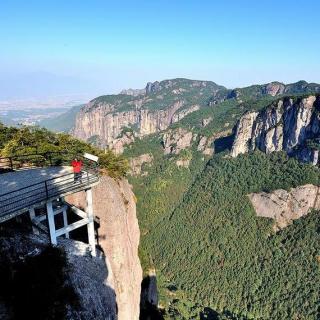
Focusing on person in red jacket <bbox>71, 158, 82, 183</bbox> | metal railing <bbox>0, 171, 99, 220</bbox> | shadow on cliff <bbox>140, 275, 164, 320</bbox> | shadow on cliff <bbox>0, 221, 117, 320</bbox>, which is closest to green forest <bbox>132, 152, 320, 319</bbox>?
shadow on cliff <bbox>140, 275, 164, 320</bbox>

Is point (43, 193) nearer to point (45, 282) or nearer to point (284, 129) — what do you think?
point (45, 282)

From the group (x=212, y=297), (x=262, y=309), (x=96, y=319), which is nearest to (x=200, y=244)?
(x=212, y=297)

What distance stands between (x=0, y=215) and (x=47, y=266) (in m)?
3.17

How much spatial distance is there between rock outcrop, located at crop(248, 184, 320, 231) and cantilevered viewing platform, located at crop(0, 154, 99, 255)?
12822cm

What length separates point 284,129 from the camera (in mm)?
164250

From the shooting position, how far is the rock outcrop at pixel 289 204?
5389 inches

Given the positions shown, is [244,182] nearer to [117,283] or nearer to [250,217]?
[250,217]

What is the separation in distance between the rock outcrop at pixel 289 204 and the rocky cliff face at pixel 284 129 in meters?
16.3

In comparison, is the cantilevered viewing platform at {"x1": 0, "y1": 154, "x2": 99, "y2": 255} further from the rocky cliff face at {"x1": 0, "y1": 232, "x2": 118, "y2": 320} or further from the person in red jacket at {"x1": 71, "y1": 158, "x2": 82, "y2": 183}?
the rocky cliff face at {"x1": 0, "y1": 232, "x2": 118, "y2": 320}

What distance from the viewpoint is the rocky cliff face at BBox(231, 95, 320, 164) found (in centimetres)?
14925

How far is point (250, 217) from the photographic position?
14488 cm

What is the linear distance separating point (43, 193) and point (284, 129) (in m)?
159

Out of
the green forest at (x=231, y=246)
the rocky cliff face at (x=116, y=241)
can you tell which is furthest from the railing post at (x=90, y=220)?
the green forest at (x=231, y=246)

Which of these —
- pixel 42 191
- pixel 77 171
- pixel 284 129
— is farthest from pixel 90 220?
pixel 284 129
